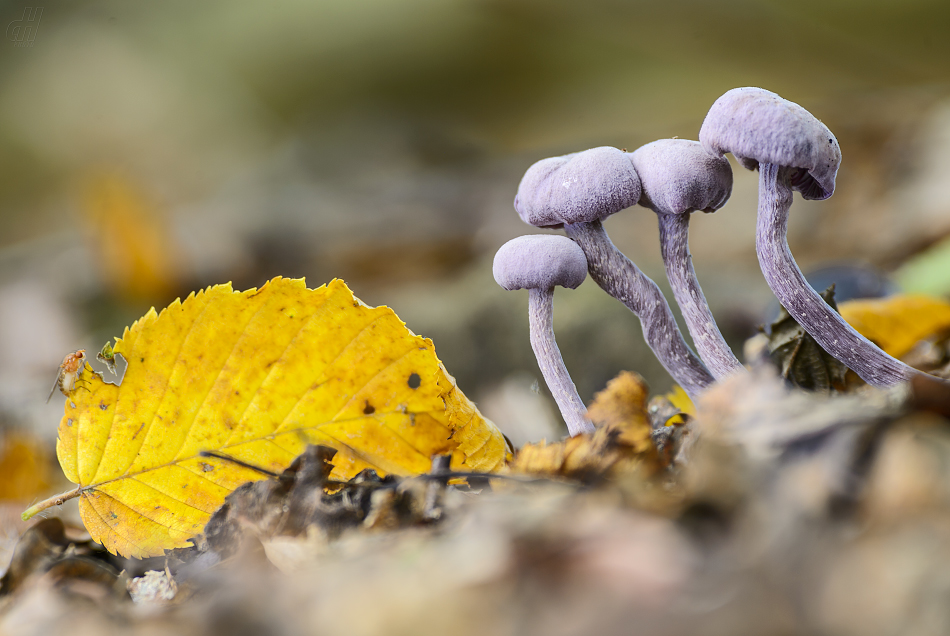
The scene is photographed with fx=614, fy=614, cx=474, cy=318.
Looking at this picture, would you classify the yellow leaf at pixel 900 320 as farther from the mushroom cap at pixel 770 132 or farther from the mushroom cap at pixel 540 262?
the mushroom cap at pixel 540 262

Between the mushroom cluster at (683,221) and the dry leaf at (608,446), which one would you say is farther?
the mushroom cluster at (683,221)

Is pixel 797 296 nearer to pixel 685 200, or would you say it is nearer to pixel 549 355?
pixel 685 200

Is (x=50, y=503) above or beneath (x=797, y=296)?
beneath

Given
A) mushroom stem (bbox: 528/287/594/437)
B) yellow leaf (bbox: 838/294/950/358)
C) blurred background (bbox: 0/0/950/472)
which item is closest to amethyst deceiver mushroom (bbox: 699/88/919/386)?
mushroom stem (bbox: 528/287/594/437)

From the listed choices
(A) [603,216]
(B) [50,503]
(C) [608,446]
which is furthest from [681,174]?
(B) [50,503]

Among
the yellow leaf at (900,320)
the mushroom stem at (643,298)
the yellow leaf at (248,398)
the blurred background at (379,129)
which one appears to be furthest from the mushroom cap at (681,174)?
the blurred background at (379,129)

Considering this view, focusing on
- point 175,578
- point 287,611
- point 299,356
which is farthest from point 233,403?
point 287,611
